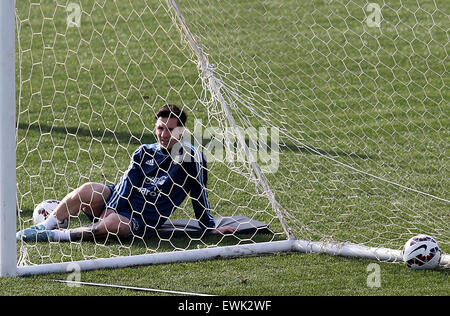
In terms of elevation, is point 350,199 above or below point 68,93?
above

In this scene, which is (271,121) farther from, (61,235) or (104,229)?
(61,235)

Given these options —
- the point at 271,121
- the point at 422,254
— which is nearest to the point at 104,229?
the point at 271,121

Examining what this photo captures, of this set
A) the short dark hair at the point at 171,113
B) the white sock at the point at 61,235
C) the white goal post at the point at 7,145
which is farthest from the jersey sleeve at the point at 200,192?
the white goal post at the point at 7,145

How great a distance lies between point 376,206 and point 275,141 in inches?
71.2

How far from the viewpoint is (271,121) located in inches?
286

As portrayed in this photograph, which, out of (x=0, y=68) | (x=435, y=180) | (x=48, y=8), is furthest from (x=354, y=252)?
(x=48, y=8)

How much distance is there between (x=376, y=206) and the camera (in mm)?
6754

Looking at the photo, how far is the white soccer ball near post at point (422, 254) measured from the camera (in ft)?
17.6

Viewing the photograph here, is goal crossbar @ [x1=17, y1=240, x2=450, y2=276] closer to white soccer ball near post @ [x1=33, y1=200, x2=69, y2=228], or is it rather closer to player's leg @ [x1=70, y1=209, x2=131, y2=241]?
player's leg @ [x1=70, y1=209, x2=131, y2=241]

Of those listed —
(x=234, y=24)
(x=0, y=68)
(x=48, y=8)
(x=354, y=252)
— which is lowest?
(x=48, y=8)

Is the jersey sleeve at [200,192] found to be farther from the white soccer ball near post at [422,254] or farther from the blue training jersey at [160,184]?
the white soccer ball near post at [422,254]

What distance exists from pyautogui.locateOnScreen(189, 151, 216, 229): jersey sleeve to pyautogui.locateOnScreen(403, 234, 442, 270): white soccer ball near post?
149 cm

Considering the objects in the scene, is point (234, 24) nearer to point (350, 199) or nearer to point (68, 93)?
point (68, 93)
